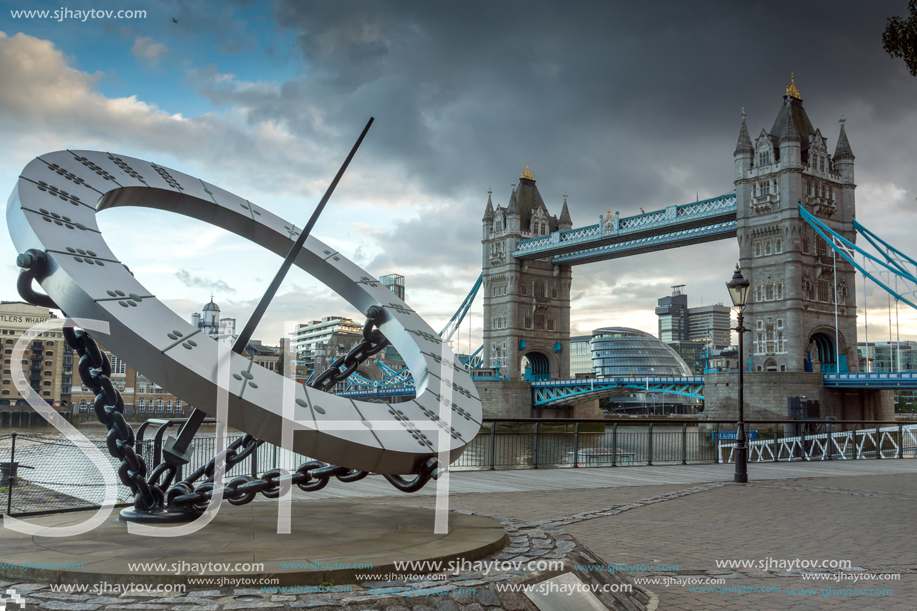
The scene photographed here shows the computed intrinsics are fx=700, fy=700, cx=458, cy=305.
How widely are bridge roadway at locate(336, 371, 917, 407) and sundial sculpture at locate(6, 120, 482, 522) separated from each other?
21702 mm

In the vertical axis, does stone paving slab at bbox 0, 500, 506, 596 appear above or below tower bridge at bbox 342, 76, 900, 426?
below

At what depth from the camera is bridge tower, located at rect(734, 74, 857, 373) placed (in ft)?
116

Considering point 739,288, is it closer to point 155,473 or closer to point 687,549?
point 687,549

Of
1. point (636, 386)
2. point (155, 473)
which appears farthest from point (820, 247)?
point (155, 473)

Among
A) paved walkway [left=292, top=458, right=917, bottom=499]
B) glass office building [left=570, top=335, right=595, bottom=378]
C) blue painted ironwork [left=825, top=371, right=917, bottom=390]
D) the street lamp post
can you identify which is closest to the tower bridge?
blue painted ironwork [left=825, top=371, right=917, bottom=390]

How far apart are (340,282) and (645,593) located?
10.2 ft

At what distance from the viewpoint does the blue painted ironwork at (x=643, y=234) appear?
132 ft

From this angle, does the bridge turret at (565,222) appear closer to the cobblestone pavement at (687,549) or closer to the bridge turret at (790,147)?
the bridge turret at (790,147)

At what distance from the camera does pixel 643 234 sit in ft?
147

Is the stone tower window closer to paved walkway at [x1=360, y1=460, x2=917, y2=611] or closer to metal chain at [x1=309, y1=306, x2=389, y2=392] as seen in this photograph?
paved walkway at [x1=360, y1=460, x2=917, y2=611]

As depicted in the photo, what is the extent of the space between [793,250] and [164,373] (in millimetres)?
37039

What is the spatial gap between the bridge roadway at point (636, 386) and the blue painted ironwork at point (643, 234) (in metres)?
8.74

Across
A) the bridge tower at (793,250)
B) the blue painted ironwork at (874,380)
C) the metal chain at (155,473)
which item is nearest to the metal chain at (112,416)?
the metal chain at (155,473)

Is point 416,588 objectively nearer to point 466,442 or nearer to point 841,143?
point 466,442
